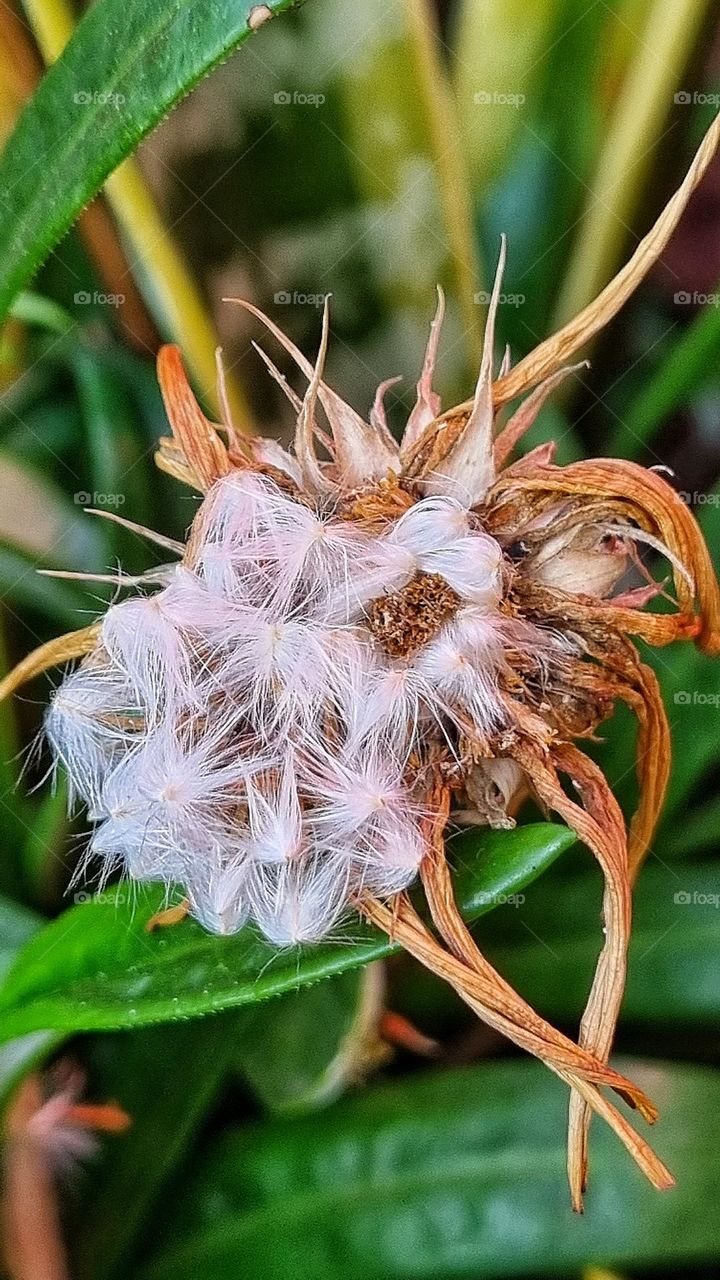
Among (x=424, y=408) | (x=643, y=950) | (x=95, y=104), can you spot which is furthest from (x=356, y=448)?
(x=643, y=950)

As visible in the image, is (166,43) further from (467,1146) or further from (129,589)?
(467,1146)

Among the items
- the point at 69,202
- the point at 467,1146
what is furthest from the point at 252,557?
the point at 467,1146

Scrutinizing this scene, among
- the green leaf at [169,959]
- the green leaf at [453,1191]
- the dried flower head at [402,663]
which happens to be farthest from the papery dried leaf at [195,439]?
the green leaf at [453,1191]

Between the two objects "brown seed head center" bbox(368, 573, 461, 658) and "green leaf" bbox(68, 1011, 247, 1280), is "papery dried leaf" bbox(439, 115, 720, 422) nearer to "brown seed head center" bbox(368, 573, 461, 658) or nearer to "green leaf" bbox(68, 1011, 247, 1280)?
"brown seed head center" bbox(368, 573, 461, 658)

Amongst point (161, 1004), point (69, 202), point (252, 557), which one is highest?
point (69, 202)

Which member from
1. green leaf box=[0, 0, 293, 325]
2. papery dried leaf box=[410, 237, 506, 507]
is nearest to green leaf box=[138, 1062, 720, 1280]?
papery dried leaf box=[410, 237, 506, 507]

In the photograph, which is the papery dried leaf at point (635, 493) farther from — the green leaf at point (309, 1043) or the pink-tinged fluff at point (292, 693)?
the green leaf at point (309, 1043)

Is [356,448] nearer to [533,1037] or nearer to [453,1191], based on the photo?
[533,1037]
